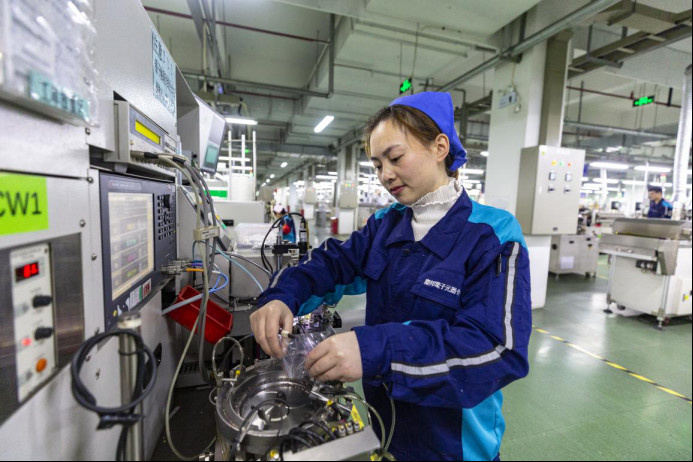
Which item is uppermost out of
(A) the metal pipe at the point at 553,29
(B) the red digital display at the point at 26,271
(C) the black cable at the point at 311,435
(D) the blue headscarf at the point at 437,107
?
(A) the metal pipe at the point at 553,29

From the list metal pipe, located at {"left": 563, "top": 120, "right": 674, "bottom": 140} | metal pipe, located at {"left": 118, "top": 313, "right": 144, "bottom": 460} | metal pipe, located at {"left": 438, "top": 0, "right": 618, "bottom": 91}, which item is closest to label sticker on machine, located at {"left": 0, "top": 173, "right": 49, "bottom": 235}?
metal pipe, located at {"left": 118, "top": 313, "right": 144, "bottom": 460}

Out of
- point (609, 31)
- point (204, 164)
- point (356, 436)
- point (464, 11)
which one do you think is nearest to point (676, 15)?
point (609, 31)

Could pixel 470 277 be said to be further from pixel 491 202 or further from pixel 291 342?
pixel 491 202

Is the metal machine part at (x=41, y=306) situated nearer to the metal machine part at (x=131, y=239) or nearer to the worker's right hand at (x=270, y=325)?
the metal machine part at (x=131, y=239)

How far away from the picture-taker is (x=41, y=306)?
0.40 m

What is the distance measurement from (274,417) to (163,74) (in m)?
0.89

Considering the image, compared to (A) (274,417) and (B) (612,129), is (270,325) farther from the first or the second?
(B) (612,129)

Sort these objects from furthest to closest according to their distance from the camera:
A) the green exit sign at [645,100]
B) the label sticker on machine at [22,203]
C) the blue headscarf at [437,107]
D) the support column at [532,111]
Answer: the green exit sign at [645,100] < the support column at [532,111] < the blue headscarf at [437,107] < the label sticker on machine at [22,203]

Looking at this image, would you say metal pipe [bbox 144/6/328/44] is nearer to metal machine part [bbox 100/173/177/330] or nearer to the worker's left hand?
metal machine part [bbox 100/173/177/330]

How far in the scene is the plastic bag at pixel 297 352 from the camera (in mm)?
683

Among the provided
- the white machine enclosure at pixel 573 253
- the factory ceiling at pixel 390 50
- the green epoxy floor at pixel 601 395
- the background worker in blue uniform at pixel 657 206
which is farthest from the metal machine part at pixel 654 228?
the background worker in blue uniform at pixel 657 206

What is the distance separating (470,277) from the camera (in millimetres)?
709

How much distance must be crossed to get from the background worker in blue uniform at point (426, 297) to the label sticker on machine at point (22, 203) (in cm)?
42

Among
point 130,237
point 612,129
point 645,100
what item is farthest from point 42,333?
point 612,129
